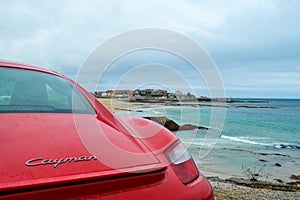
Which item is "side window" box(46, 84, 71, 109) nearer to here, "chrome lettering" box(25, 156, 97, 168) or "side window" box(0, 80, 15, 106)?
"side window" box(0, 80, 15, 106)

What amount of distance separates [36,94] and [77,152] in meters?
0.89

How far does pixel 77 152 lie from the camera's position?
1165 millimetres

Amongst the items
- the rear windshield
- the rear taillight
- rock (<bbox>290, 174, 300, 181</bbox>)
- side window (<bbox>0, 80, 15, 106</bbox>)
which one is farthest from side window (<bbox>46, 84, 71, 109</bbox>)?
rock (<bbox>290, 174, 300, 181</bbox>)

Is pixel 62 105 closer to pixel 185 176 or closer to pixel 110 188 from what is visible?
pixel 110 188

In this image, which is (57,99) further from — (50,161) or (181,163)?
(181,163)

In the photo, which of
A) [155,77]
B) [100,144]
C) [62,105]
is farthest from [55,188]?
[155,77]

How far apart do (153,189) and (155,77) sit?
5.65ft

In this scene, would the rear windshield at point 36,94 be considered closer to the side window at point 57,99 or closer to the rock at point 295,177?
the side window at point 57,99

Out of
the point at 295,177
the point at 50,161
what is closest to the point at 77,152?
the point at 50,161

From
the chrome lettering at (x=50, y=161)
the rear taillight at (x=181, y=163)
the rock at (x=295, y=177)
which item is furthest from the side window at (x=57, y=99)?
the rock at (x=295, y=177)

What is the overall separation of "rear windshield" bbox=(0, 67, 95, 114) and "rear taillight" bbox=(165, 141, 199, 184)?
2.41ft

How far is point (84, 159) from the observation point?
1.13 m

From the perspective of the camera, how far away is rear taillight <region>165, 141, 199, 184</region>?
1.41 m

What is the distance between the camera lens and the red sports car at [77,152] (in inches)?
38.4
